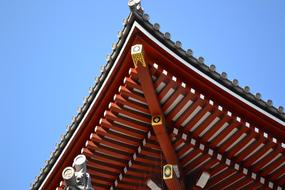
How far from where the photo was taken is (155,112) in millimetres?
14070

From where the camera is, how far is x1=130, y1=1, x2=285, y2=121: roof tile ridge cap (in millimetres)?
13312

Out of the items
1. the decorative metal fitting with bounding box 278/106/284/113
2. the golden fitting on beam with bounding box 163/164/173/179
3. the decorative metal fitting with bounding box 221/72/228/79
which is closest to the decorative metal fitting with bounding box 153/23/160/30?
the decorative metal fitting with bounding box 221/72/228/79

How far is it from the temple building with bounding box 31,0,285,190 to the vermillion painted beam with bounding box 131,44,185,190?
0.07 feet

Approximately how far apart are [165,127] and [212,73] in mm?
1706

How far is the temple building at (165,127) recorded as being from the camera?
1347 cm

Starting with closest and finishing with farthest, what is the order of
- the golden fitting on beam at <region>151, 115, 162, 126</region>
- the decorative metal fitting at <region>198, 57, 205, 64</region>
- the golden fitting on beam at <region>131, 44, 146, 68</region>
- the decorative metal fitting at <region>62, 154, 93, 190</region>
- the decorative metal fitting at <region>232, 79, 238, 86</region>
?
the decorative metal fitting at <region>62, 154, 93, 190</region> < the golden fitting on beam at <region>131, 44, 146, 68</region> < the decorative metal fitting at <region>198, 57, 205, 64</region> < the decorative metal fitting at <region>232, 79, 238, 86</region> < the golden fitting on beam at <region>151, 115, 162, 126</region>

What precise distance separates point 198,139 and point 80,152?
2857 mm

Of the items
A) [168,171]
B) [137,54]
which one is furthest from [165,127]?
[137,54]

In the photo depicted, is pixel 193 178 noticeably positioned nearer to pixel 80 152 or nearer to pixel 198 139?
pixel 198 139

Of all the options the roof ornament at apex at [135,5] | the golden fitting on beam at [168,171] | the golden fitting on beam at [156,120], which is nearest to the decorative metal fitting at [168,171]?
the golden fitting on beam at [168,171]

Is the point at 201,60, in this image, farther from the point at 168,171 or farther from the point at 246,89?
the point at 168,171

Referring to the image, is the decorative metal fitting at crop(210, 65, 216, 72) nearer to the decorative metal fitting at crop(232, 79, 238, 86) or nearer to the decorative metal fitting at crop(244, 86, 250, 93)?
the decorative metal fitting at crop(232, 79, 238, 86)

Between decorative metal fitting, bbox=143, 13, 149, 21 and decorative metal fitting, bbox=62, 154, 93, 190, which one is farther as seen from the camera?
decorative metal fitting, bbox=143, 13, 149, 21

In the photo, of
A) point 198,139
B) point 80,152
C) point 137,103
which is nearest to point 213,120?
point 198,139
